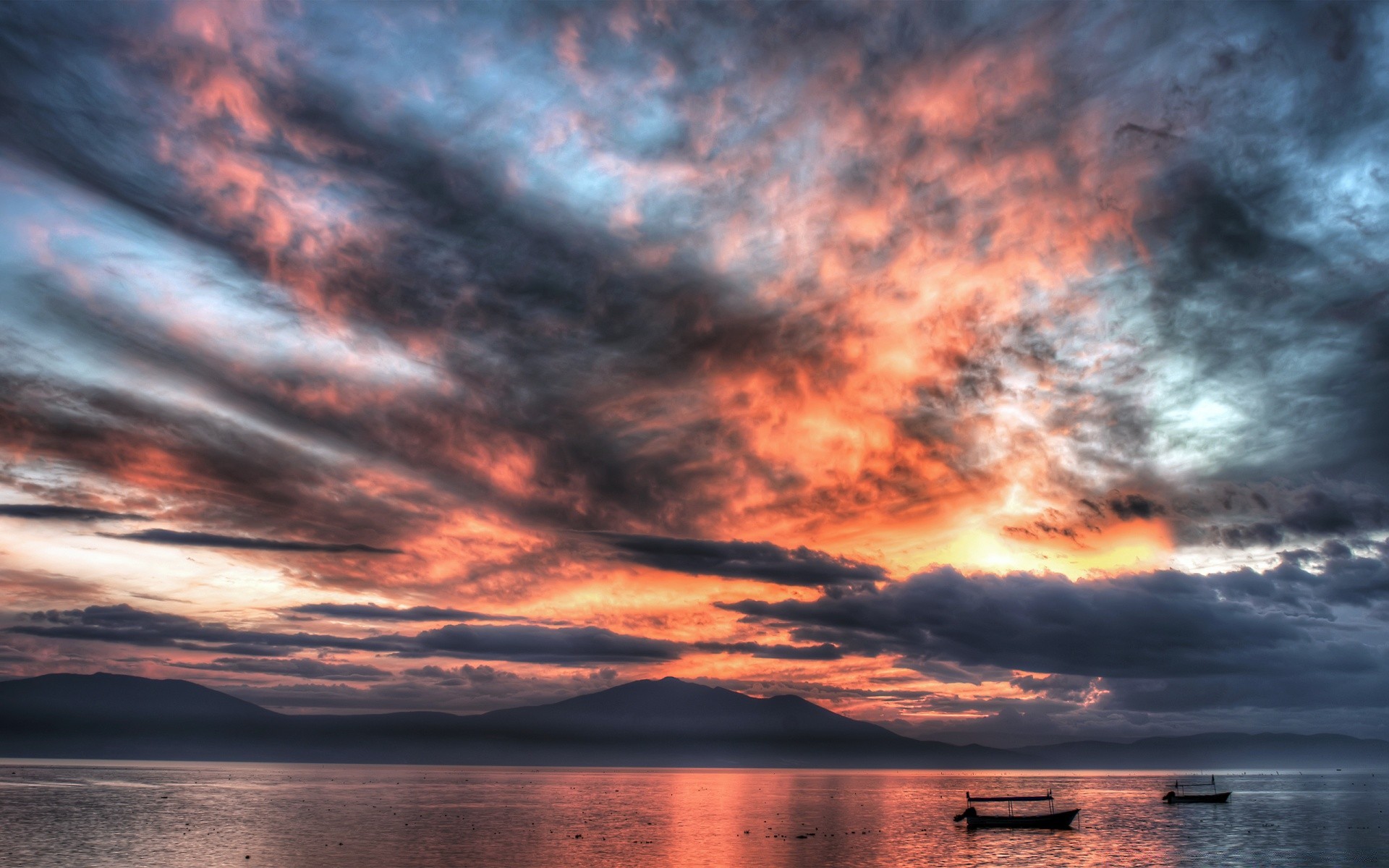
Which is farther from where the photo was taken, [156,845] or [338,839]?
[338,839]

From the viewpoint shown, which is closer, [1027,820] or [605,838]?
[605,838]

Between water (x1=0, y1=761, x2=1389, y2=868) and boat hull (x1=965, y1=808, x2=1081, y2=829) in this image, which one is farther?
boat hull (x1=965, y1=808, x2=1081, y2=829)

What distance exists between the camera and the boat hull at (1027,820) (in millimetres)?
152250

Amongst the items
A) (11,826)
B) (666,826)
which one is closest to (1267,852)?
(666,826)

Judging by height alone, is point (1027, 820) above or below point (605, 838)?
above

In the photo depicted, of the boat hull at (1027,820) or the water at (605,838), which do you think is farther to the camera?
the boat hull at (1027,820)

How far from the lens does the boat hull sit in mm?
152250

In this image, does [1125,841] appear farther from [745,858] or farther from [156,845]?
[156,845]

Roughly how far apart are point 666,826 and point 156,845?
249 ft

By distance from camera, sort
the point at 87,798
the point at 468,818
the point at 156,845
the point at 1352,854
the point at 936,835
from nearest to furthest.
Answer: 1. the point at 156,845
2. the point at 1352,854
3. the point at 936,835
4. the point at 468,818
5. the point at 87,798

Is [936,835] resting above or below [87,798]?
above

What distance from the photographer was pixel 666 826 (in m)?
149

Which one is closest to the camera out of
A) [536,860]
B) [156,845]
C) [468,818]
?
[536,860]

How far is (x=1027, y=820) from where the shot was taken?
153 meters
